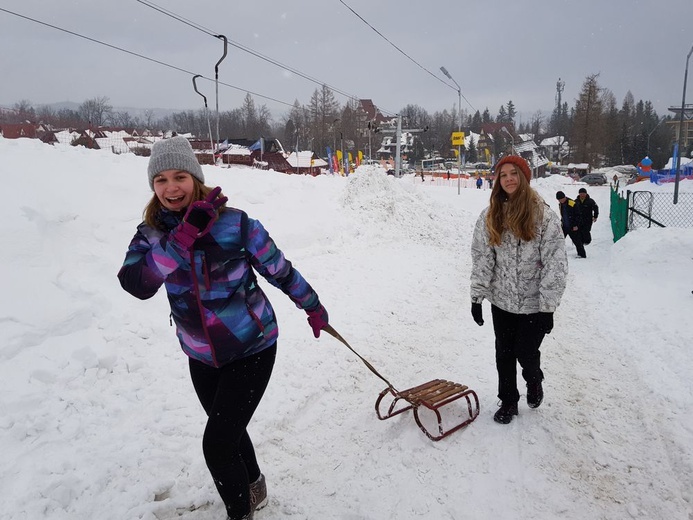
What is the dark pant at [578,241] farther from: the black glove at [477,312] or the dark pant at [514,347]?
the black glove at [477,312]

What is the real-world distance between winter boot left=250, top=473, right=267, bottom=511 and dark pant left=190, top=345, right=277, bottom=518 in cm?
25

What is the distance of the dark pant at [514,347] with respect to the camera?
362 centimetres

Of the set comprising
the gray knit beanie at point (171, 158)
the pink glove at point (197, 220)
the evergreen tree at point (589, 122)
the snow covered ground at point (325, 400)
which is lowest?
the snow covered ground at point (325, 400)

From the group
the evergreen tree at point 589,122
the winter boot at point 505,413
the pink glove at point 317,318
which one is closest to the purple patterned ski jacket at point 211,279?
the pink glove at point 317,318

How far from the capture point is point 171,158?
7.26 ft

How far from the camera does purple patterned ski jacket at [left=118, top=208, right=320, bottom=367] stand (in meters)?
2.18

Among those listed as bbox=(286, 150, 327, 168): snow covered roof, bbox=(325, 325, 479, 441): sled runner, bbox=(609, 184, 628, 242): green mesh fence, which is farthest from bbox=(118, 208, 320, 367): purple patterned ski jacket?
bbox=(286, 150, 327, 168): snow covered roof

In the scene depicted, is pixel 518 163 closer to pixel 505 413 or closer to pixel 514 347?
pixel 514 347

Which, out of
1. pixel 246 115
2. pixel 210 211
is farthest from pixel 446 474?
pixel 246 115

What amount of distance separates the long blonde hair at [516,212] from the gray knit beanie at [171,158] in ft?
7.87

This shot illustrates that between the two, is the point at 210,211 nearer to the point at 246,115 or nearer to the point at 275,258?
the point at 275,258

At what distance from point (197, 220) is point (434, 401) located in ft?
8.48

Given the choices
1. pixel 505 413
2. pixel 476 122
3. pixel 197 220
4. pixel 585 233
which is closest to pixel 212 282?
pixel 197 220

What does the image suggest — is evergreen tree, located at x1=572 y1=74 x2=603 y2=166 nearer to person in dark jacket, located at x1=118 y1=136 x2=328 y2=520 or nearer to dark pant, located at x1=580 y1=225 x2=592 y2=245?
dark pant, located at x1=580 y1=225 x2=592 y2=245
